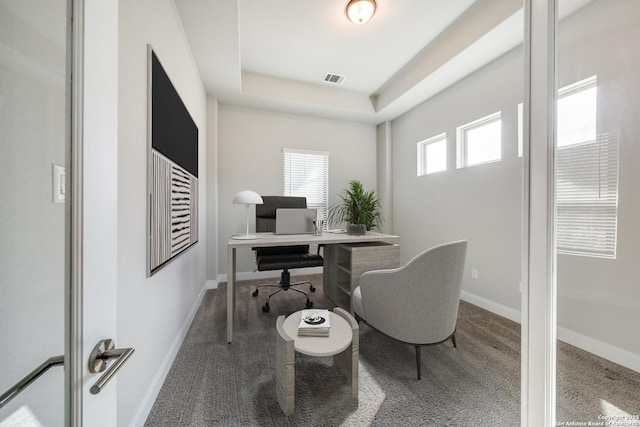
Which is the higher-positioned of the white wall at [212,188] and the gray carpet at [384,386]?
the white wall at [212,188]

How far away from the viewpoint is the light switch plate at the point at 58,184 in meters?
0.46

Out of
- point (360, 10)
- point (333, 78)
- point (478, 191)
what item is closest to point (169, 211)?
point (360, 10)

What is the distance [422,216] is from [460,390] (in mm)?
2474

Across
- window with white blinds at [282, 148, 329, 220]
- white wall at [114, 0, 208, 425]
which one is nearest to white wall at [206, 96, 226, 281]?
window with white blinds at [282, 148, 329, 220]

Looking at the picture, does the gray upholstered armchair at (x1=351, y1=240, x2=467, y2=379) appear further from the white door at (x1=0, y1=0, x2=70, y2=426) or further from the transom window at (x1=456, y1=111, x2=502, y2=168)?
the transom window at (x1=456, y1=111, x2=502, y2=168)

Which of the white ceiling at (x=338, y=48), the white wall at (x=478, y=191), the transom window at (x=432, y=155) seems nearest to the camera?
the white ceiling at (x=338, y=48)

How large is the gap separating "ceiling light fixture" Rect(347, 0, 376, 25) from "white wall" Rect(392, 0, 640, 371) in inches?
59.4

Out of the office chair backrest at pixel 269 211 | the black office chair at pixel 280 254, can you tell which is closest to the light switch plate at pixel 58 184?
the black office chair at pixel 280 254

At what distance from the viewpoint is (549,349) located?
878 millimetres

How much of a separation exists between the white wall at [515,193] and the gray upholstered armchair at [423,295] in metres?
0.58

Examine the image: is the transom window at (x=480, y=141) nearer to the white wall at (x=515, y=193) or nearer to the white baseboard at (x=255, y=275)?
the white wall at (x=515, y=193)

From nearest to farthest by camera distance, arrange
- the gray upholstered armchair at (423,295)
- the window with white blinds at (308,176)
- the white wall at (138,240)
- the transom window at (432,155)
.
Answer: the white wall at (138,240)
the gray upholstered armchair at (423,295)
the transom window at (432,155)
the window with white blinds at (308,176)

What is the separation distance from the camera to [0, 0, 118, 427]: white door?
437 millimetres

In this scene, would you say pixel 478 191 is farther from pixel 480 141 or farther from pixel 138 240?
pixel 138 240
